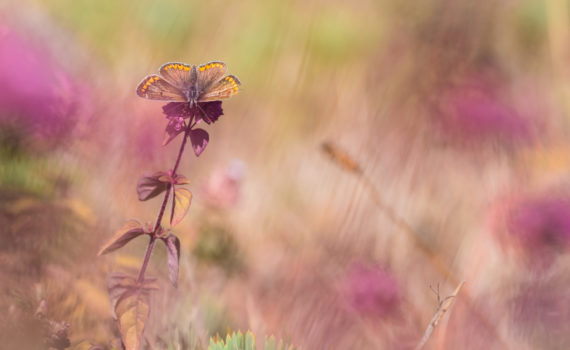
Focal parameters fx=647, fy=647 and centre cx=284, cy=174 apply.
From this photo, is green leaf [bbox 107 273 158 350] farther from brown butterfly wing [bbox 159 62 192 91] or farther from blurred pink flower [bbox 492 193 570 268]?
blurred pink flower [bbox 492 193 570 268]

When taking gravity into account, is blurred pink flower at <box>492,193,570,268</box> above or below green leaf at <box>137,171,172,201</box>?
above

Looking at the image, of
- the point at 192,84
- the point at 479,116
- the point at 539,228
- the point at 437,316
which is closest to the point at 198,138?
the point at 192,84

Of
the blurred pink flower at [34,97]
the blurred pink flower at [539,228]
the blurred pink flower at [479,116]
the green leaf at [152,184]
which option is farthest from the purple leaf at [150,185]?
the blurred pink flower at [479,116]

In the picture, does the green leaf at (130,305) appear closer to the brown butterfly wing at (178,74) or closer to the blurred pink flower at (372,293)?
the brown butterfly wing at (178,74)

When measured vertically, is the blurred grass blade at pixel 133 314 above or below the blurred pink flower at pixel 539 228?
below

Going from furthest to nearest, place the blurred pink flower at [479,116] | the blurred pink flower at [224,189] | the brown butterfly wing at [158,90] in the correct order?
the blurred pink flower at [479,116], the blurred pink flower at [224,189], the brown butterfly wing at [158,90]

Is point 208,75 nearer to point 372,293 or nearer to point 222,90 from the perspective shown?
point 222,90

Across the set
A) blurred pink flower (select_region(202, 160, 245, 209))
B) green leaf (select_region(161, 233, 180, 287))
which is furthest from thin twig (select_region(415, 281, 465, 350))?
blurred pink flower (select_region(202, 160, 245, 209))

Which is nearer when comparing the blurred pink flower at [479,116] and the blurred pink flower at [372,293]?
the blurred pink flower at [372,293]
